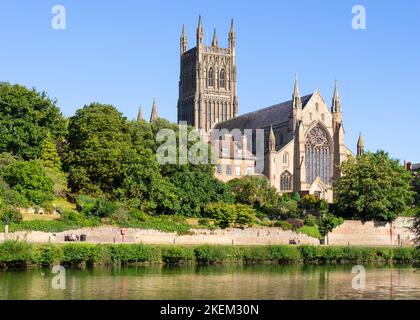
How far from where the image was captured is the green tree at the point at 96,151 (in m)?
63.9

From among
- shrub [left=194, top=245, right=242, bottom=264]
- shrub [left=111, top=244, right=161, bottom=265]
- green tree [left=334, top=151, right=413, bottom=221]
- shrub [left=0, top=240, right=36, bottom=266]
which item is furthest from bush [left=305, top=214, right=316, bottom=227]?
shrub [left=0, top=240, right=36, bottom=266]

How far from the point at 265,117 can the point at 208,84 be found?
23.2 m

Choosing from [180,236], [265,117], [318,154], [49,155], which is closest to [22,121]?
[49,155]

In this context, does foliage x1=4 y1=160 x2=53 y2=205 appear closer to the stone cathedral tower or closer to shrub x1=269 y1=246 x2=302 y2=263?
shrub x1=269 y1=246 x2=302 y2=263

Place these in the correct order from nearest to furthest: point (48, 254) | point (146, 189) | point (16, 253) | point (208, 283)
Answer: point (208, 283)
point (16, 253)
point (48, 254)
point (146, 189)

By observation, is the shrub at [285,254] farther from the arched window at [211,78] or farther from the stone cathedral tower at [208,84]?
the arched window at [211,78]

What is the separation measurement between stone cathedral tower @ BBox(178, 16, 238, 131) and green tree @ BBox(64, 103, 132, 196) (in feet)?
179

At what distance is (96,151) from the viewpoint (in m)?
64.2

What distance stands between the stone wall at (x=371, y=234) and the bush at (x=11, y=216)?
27.1 meters

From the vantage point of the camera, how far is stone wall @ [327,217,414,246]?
68.4 meters

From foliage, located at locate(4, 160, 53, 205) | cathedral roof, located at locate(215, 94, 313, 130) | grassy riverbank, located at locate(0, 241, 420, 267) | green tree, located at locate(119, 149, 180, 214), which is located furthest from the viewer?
cathedral roof, located at locate(215, 94, 313, 130)

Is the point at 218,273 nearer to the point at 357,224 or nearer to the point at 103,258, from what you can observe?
the point at 103,258

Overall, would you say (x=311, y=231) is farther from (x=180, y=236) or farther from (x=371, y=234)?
(x=180, y=236)
